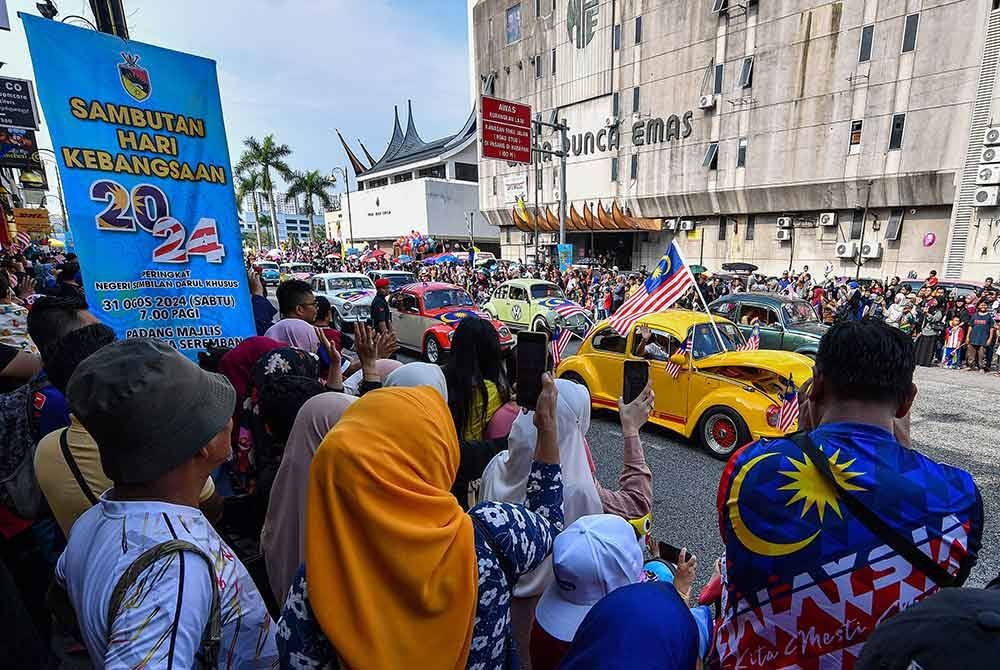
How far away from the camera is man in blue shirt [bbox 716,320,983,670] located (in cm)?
121

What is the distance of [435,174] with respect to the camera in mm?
49438

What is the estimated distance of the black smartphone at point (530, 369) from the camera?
202cm

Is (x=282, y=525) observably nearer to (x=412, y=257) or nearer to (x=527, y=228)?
(x=527, y=228)

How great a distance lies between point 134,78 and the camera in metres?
2.74

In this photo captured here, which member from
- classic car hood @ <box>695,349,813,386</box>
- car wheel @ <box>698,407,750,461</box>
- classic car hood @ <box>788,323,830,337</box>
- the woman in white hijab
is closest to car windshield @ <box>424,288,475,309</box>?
classic car hood @ <box>695,349,813,386</box>

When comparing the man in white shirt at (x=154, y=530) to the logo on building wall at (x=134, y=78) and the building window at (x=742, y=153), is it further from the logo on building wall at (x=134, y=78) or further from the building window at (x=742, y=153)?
the building window at (x=742, y=153)

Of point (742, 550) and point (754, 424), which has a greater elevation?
point (742, 550)

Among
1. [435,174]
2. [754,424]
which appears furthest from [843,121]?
[435,174]

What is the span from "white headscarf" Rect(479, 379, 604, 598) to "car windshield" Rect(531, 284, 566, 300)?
1160 cm

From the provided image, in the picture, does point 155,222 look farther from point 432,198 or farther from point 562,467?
point 432,198

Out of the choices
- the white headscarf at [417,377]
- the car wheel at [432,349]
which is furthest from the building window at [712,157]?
the white headscarf at [417,377]

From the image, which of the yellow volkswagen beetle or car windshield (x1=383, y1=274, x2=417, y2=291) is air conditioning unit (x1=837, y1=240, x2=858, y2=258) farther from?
car windshield (x1=383, y1=274, x2=417, y2=291)

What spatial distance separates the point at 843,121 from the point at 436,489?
26.8m

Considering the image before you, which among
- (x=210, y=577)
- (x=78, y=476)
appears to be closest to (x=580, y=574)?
(x=210, y=577)
